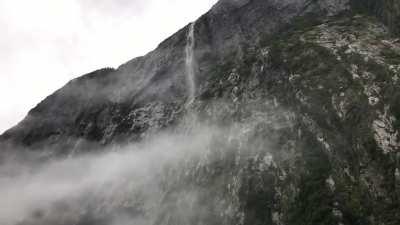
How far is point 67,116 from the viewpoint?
94188 mm

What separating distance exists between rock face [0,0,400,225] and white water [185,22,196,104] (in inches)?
25.1

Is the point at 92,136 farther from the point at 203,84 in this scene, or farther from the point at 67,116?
the point at 203,84

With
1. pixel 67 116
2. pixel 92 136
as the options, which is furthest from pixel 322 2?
pixel 67 116

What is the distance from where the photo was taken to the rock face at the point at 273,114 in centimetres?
3934

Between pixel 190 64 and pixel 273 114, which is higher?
pixel 190 64

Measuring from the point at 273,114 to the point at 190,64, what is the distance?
2864 cm

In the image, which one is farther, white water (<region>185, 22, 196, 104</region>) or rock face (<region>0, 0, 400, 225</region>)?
white water (<region>185, 22, 196, 104</region>)

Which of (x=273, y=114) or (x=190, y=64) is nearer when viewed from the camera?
(x=273, y=114)

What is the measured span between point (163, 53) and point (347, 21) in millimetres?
35210

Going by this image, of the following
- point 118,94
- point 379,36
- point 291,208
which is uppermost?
point 118,94

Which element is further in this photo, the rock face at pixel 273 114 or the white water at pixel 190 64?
the white water at pixel 190 64

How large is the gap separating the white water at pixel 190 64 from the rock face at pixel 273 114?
0.64 m

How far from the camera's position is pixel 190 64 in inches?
3017

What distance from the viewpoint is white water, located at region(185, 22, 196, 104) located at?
2793 inches
